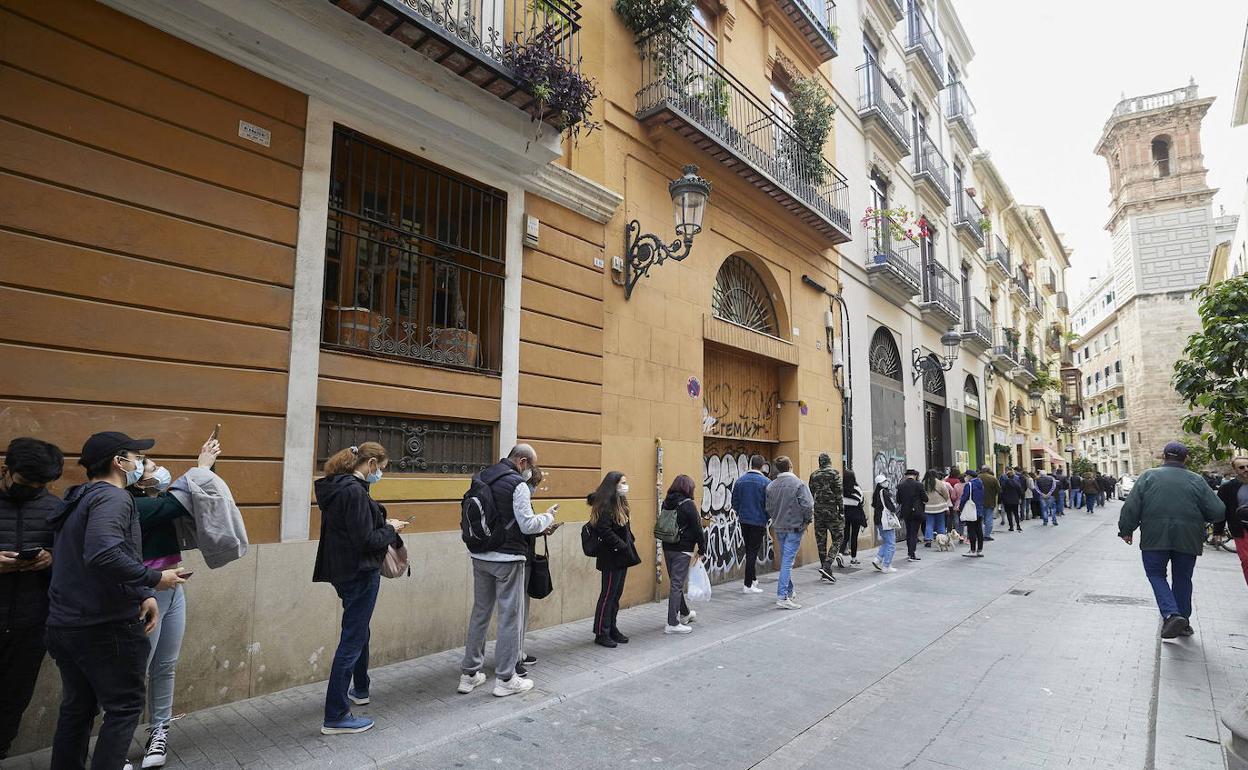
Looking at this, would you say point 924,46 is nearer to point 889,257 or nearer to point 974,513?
point 889,257

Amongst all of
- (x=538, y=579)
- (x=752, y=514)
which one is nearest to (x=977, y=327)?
(x=752, y=514)

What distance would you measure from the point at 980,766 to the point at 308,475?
491 centimetres

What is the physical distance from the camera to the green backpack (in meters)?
6.57

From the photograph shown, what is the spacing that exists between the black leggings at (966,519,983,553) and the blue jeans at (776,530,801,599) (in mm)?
6626

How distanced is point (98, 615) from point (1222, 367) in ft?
33.9

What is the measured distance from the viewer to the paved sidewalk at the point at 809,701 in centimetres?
381

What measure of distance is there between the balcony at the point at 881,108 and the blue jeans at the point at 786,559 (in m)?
11.0

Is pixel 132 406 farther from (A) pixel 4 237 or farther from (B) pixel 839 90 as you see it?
(B) pixel 839 90

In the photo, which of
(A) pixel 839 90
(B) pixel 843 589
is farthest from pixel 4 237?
(A) pixel 839 90

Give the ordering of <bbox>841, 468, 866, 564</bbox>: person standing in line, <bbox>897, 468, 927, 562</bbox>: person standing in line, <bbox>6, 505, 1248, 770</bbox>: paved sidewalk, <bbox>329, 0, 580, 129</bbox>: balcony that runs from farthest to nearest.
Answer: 1. <bbox>897, 468, 927, 562</bbox>: person standing in line
2. <bbox>841, 468, 866, 564</bbox>: person standing in line
3. <bbox>329, 0, 580, 129</bbox>: balcony
4. <bbox>6, 505, 1248, 770</bbox>: paved sidewalk

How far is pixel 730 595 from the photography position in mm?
8648

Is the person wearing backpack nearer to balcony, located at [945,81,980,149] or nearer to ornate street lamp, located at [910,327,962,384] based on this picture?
ornate street lamp, located at [910,327,962,384]

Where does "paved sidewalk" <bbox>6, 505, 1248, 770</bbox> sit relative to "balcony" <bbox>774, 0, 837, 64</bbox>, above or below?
below

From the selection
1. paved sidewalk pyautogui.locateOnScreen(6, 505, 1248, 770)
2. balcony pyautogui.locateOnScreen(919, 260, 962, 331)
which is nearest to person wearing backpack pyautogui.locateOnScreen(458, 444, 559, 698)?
paved sidewalk pyautogui.locateOnScreen(6, 505, 1248, 770)
